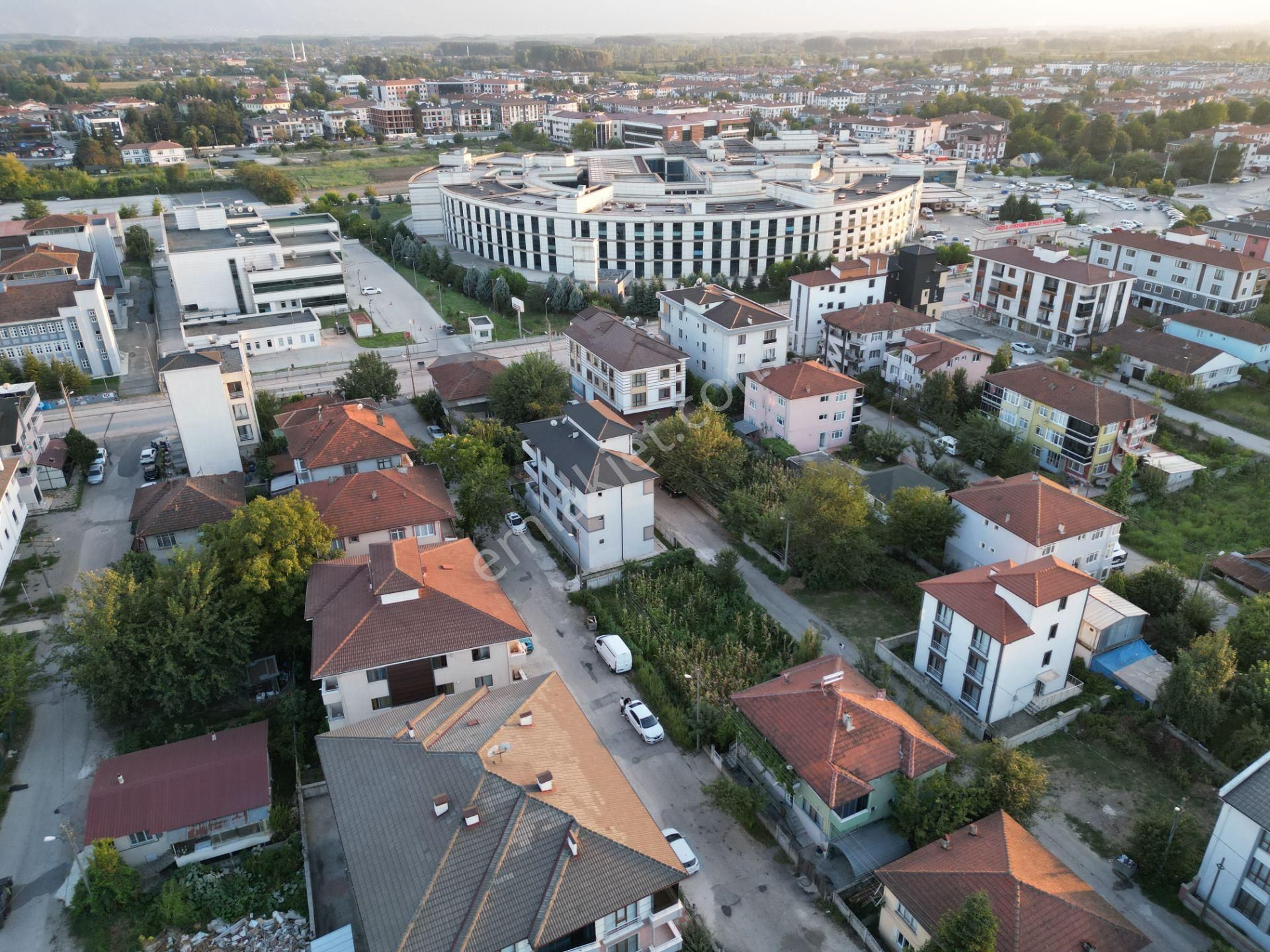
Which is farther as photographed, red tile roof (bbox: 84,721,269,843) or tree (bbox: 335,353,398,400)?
tree (bbox: 335,353,398,400)

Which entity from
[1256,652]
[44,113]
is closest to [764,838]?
Answer: [1256,652]

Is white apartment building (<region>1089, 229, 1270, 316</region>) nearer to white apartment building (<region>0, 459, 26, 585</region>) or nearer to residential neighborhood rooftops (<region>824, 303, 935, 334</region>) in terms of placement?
residential neighborhood rooftops (<region>824, 303, 935, 334</region>)

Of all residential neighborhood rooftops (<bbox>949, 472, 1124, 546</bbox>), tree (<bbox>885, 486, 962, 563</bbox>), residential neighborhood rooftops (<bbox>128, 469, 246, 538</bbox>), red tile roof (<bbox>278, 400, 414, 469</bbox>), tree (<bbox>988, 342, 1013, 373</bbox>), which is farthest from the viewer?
tree (<bbox>988, 342, 1013, 373</bbox>)

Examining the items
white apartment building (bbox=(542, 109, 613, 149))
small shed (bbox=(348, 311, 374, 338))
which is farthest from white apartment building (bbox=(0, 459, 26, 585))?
white apartment building (bbox=(542, 109, 613, 149))

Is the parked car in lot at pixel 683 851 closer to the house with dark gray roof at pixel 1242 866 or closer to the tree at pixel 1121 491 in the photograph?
the house with dark gray roof at pixel 1242 866

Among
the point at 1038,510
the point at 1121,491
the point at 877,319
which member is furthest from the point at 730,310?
the point at 1038,510

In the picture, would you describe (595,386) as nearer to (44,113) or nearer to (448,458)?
(448,458)

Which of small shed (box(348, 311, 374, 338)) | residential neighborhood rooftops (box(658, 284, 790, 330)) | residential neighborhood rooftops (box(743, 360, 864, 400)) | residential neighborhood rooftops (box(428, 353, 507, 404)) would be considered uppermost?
residential neighborhood rooftops (box(658, 284, 790, 330))

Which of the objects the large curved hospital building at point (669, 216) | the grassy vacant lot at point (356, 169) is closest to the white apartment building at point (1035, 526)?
the large curved hospital building at point (669, 216)
